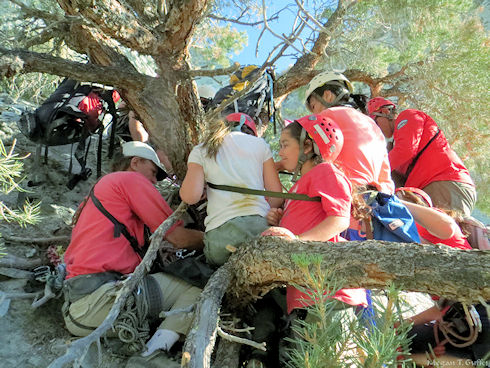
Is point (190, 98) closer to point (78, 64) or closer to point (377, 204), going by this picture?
point (78, 64)

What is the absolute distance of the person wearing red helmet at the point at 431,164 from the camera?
10.5 feet

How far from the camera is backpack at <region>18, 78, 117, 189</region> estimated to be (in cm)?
405

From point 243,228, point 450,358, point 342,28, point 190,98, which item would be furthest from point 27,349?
point 342,28

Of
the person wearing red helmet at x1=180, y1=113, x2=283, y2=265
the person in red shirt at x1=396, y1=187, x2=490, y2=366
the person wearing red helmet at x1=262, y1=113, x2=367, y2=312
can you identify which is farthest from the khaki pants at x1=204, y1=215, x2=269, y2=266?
the person in red shirt at x1=396, y1=187, x2=490, y2=366

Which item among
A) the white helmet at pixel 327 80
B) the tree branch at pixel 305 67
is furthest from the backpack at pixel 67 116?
the white helmet at pixel 327 80

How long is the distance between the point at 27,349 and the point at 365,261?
243cm

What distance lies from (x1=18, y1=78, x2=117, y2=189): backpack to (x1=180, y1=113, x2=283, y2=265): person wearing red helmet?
2159 mm

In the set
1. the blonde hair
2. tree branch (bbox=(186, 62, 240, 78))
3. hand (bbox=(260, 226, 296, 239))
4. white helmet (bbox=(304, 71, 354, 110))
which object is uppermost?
white helmet (bbox=(304, 71, 354, 110))

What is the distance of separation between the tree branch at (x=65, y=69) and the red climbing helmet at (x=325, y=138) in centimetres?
195

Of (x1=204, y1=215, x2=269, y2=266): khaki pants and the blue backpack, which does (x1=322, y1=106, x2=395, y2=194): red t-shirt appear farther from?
(x1=204, y1=215, x2=269, y2=266): khaki pants

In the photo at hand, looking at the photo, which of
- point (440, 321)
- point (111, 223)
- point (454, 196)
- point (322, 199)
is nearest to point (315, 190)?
point (322, 199)

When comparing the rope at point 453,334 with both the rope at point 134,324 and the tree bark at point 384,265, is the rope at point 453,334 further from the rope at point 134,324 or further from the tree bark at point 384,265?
the rope at point 134,324

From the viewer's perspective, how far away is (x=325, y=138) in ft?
7.72

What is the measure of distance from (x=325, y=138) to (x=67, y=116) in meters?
3.35
